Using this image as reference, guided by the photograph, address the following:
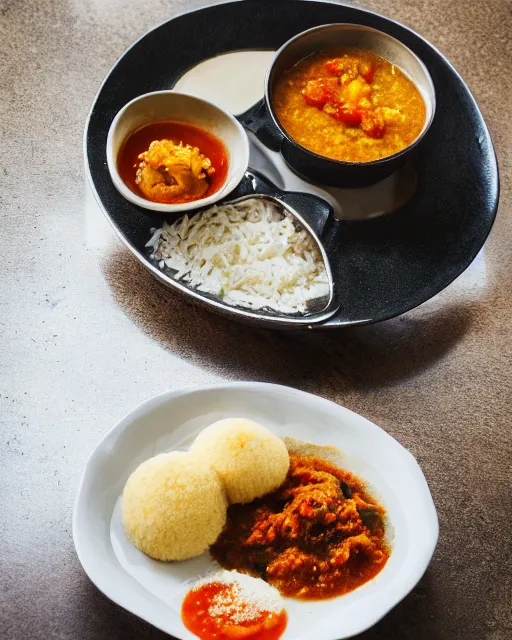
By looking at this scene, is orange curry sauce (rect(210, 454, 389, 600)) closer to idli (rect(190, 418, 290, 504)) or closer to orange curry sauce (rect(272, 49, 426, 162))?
idli (rect(190, 418, 290, 504))

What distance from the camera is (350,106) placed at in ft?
5.22

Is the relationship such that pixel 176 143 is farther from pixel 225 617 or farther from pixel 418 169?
pixel 225 617

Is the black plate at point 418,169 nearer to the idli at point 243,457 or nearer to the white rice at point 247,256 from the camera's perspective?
the white rice at point 247,256

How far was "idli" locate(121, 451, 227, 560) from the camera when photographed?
3.77 ft

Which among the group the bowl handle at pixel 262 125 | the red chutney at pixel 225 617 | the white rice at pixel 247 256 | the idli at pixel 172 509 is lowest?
the red chutney at pixel 225 617

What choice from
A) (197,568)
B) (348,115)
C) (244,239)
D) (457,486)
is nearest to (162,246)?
(244,239)

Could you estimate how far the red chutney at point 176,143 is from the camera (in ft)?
4.88

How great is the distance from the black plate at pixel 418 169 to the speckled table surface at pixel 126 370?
108 millimetres

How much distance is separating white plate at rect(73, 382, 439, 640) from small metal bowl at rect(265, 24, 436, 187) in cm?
54

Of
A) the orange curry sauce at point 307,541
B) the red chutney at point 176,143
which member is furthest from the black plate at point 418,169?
the orange curry sauce at point 307,541

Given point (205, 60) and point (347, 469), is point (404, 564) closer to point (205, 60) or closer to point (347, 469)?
point (347, 469)

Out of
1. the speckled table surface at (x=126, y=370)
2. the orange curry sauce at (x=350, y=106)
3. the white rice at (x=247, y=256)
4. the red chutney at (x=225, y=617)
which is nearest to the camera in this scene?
the red chutney at (x=225, y=617)

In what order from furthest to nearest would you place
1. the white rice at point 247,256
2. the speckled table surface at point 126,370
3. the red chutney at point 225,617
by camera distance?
the white rice at point 247,256, the speckled table surface at point 126,370, the red chutney at point 225,617

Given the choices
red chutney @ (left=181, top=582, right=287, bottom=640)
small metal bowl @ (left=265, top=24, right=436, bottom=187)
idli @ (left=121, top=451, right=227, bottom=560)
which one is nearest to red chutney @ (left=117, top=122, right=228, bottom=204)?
small metal bowl @ (left=265, top=24, right=436, bottom=187)
